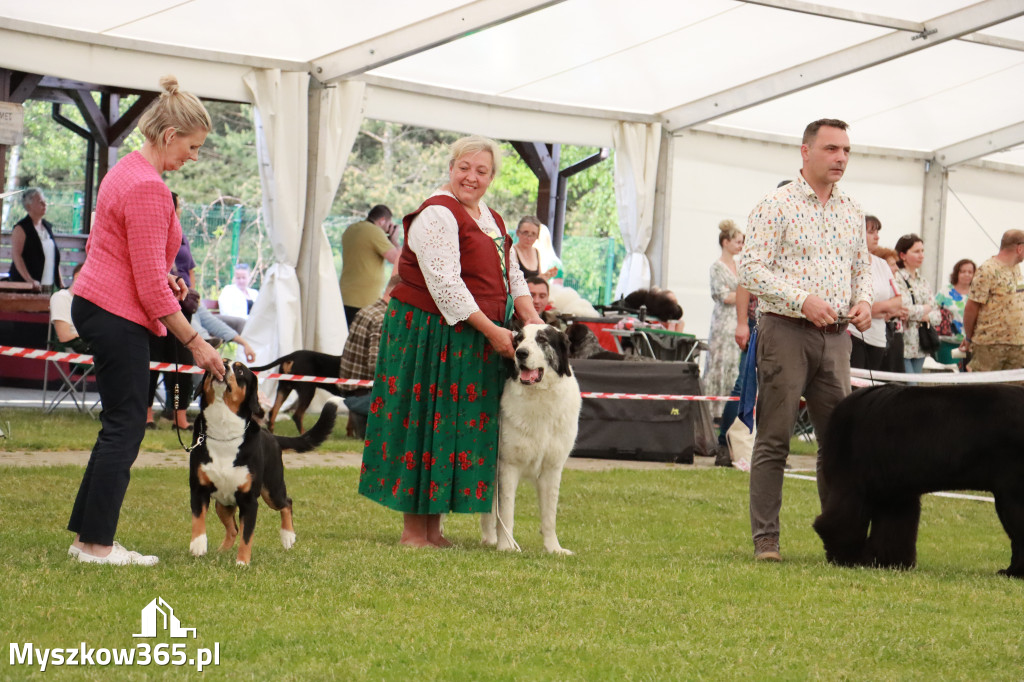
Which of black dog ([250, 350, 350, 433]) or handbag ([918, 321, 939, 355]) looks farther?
handbag ([918, 321, 939, 355])

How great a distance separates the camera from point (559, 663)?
338cm

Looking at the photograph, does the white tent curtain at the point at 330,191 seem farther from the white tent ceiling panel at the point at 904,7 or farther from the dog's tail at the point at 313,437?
the dog's tail at the point at 313,437

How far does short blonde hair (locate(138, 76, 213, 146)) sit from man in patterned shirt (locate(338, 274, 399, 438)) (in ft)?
16.1

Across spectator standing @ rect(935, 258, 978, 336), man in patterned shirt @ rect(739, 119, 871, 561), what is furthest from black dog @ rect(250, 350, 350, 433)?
spectator standing @ rect(935, 258, 978, 336)

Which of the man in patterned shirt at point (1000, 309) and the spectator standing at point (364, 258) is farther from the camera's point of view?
the spectator standing at point (364, 258)

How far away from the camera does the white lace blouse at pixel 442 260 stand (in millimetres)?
5105

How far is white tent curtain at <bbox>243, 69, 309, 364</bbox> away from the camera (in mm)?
10812

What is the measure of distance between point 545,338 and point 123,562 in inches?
74.4

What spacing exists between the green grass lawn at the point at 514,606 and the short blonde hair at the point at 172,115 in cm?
155

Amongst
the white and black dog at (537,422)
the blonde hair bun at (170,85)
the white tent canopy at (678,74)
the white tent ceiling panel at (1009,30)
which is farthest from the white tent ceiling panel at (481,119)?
the blonde hair bun at (170,85)

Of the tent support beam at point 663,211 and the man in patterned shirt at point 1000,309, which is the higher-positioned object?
the tent support beam at point 663,211

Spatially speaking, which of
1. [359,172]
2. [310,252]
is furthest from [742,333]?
[359,172]

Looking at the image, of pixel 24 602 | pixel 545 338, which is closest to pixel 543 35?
pixel 545 338

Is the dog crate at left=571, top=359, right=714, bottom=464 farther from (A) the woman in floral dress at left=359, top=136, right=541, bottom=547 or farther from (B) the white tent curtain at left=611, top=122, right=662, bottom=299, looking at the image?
(A) the woman in floral dress at left=359, top=136, right=541, bottom=547
